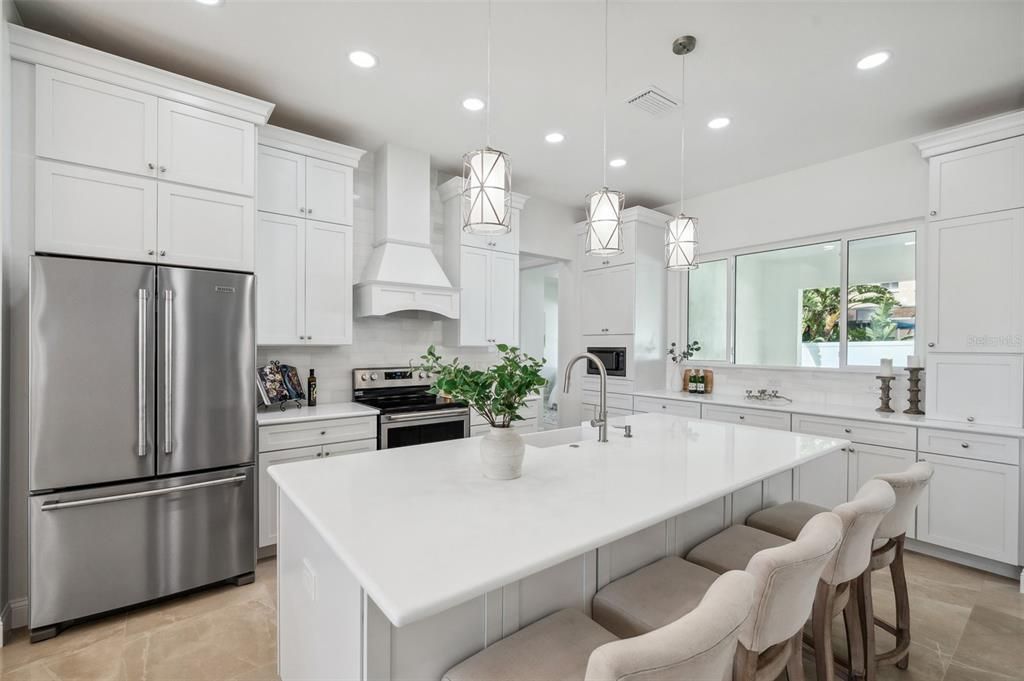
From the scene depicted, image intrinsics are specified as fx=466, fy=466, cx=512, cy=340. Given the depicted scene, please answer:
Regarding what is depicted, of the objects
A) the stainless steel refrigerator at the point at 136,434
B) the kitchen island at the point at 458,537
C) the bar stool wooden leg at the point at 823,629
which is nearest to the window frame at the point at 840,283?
the kitchen island at the point at 458,537

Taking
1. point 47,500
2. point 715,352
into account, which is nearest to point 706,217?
point 715,352

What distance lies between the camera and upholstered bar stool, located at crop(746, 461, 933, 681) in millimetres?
1790

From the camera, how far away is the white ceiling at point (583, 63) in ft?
7.39

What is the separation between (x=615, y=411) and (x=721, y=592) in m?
4.22

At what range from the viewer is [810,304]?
4.30 m

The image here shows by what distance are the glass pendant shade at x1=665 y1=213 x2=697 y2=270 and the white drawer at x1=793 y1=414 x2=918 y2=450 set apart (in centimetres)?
205

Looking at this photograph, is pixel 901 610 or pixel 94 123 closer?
pixel 901 610

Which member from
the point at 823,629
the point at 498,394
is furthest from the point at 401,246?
the point at 823,629

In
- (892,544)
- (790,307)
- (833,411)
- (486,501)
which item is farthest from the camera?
(790,307)

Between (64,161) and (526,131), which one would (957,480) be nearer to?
(526,131)

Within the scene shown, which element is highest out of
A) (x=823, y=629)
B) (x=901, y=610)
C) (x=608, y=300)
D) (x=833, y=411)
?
(x=608, y=300)

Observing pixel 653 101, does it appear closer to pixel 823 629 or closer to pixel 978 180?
pixel 978 180

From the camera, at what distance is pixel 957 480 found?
9.78 ft

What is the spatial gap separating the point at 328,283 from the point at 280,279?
33 cm
